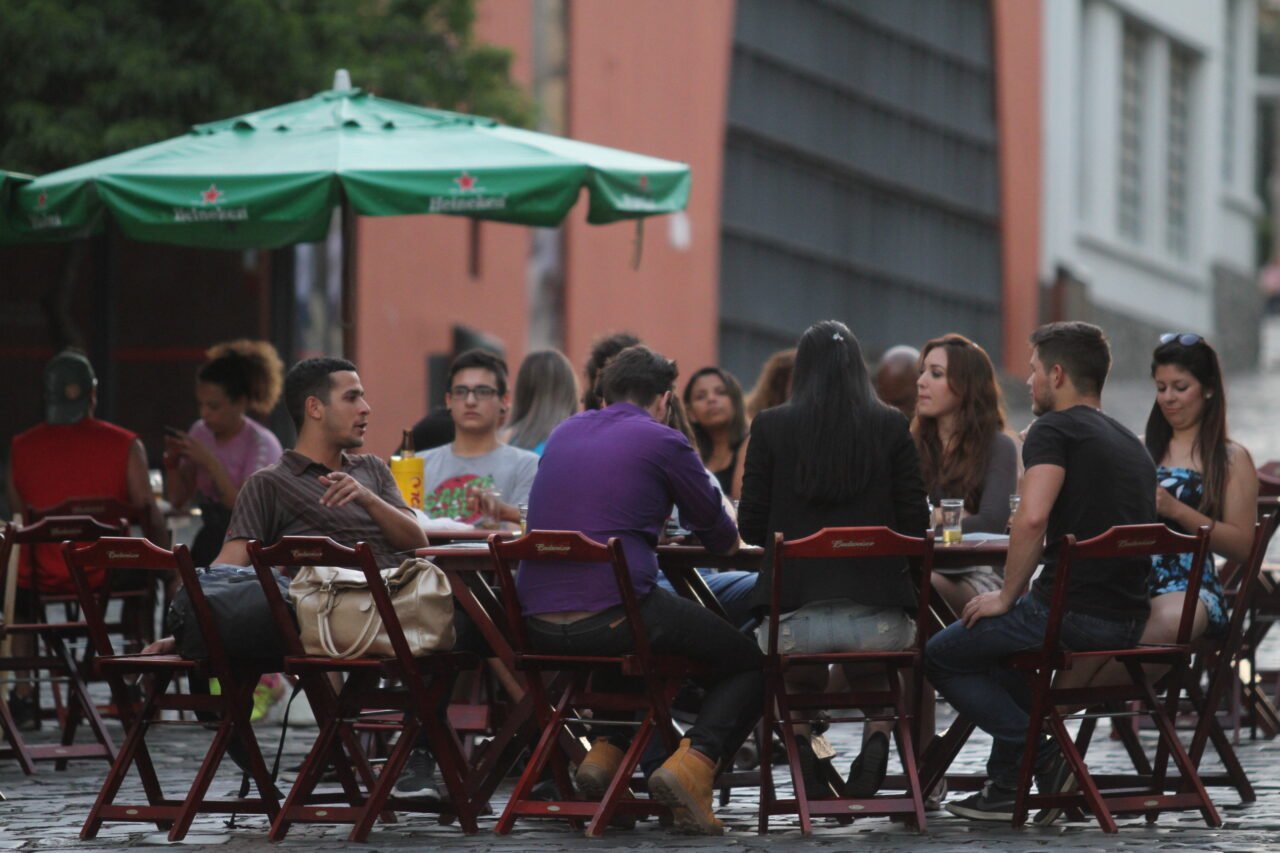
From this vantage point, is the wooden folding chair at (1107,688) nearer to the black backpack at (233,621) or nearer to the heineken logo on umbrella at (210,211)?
the black backpack at (233,621)

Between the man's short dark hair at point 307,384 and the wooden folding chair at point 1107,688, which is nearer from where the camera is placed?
the wooden folding chair at point 1107,688

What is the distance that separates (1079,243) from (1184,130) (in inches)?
237

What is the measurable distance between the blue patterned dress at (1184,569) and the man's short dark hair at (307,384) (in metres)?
2.71

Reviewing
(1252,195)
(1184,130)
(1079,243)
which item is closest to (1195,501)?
(1079,243)

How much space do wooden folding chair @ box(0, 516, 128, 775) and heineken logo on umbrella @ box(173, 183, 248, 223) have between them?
1.35m

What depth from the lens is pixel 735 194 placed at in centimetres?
2984

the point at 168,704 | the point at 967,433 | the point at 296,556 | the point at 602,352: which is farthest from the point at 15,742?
the point at 967,433

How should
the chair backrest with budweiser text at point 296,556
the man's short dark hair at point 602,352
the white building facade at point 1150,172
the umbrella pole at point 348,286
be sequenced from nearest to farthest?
1. the chair backrest with budweiser text at point 296,556
2. the man's short dark hair at point 602,352
3. the umbrella pole at point 348,286
4. the white building facade at point 1150,172

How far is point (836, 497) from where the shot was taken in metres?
7.78

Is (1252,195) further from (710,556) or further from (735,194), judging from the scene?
(710,556)

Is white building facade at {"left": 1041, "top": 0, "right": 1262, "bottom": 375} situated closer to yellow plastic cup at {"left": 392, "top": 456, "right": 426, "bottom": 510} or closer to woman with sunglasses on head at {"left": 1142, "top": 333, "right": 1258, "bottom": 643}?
woman with sunglasses on head at {"left": 1142, "top": 333, "right": 1258, "bottom": 643}

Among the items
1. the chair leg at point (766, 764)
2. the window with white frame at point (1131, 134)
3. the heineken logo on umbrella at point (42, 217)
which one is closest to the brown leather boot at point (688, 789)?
the chair leg at point (766, 764)

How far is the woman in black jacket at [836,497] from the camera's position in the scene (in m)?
7.68

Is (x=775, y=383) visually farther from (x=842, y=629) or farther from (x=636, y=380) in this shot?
(x=842, y=629)
